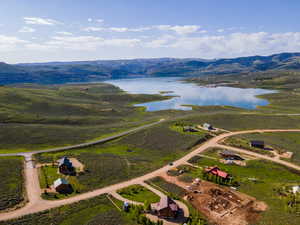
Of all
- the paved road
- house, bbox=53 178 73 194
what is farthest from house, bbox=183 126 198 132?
house, bbox=53 178 73 194

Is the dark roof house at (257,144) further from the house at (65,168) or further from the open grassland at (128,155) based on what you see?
the house at (65,168)

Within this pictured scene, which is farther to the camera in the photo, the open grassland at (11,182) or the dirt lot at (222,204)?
the open grassland at (11,182)

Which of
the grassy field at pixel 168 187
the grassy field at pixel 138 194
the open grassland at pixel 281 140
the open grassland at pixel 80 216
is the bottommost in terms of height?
the open grassland at pixel 281 140

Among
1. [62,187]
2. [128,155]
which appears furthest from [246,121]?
[62,187]

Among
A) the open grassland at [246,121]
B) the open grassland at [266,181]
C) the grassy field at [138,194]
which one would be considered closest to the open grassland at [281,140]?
the open grassland at [246,121]

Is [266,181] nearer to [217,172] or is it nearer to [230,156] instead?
[217,172]

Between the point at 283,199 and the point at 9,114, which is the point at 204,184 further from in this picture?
the point at 9,114

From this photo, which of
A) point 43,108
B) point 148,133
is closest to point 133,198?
point 148,133
